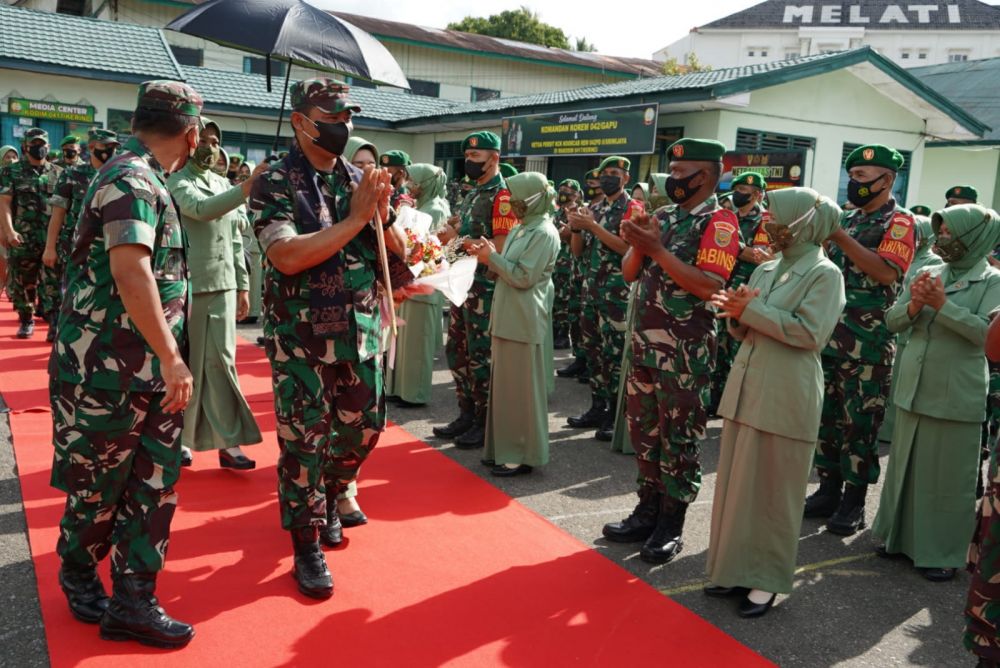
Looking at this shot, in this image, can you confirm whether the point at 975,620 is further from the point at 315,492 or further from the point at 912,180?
the point at 912,180

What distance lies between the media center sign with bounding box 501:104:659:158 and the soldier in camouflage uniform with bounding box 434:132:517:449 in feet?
22.8

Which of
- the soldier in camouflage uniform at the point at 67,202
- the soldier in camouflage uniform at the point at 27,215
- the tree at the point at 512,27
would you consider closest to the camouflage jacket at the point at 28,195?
the soldier in camouflage uniform at the point at 27,215

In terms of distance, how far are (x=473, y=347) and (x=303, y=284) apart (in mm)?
2815

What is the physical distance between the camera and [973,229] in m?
4.21

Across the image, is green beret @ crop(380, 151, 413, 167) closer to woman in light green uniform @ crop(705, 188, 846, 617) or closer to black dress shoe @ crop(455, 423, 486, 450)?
black dress shoe @ crop(455, 423, 486, 450)

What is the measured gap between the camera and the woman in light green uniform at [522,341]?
211 inches

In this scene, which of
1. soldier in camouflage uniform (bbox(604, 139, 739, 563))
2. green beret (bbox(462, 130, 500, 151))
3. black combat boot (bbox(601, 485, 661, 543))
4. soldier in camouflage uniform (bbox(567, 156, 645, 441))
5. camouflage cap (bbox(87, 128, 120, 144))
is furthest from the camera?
soldier in camouflage uniform (bbox(567, 156, 645, 441))

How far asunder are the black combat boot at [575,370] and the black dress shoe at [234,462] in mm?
4595

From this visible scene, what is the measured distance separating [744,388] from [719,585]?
0.93 m

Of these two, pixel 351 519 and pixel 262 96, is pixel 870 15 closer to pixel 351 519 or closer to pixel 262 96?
pixel 262 96

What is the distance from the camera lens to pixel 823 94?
1342cm

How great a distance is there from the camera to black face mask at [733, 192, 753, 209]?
22.8 ft

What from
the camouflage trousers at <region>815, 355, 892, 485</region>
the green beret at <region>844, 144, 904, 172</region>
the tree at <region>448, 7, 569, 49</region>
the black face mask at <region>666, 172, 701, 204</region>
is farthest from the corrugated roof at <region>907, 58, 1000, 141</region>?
the tree at <region>448, 7, 569, 49</region>

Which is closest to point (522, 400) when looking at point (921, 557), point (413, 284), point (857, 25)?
point (413, 284)
